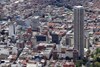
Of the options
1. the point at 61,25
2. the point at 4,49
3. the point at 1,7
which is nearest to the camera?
the point at 4,49

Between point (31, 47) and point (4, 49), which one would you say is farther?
Result: point (31, 47)

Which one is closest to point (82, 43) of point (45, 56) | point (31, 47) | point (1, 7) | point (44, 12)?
point (45, 56)

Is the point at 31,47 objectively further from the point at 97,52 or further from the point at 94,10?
the point at 94,10

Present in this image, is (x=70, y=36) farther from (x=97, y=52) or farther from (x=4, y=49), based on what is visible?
(x=4, y=49)

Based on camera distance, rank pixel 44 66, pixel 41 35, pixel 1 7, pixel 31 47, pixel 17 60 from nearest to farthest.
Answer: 1. pixel 44 66
2. pixel 17 60
3. pixel 31 47
4. pixel 41 35
5. pixel 1 7

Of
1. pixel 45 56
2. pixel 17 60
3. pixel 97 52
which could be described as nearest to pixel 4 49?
pixel 17 60

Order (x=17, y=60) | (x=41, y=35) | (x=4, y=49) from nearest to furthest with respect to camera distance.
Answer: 1. (x=17, y=60)
2. (x=4, y=49)
3. (x=41, y=35)

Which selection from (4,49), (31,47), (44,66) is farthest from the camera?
(31,47)

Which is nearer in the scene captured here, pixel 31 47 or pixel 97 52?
pixel 97 52
